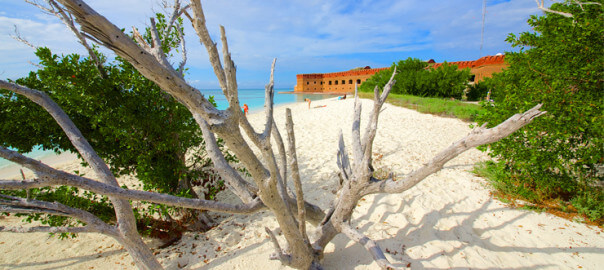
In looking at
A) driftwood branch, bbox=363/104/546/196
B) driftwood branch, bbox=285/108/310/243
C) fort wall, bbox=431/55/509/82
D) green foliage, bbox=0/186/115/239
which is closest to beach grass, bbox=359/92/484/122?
driftwood branch, bbox=363/104/546/196

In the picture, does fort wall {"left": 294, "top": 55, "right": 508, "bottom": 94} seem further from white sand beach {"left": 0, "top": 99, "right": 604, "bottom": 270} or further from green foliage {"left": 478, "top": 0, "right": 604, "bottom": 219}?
white sand beach {"left": 0, "top": 99, "right": 604, "bottom": 270}

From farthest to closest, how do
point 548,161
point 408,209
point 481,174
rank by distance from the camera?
point 481,174 → point 408,209 → point 548,161

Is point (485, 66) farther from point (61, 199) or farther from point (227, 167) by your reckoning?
point (61, 199)

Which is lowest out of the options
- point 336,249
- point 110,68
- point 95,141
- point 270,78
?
point 336,249

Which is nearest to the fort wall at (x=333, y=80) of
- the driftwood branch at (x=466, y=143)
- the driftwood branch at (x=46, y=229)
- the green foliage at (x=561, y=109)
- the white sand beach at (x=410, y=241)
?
the green foliage at (x=561, y=109)

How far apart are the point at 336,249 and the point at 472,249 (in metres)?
1.62

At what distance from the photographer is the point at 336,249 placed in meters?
3.05

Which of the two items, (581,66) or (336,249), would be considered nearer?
(336,249)

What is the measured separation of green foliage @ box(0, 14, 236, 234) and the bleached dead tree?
0.76m

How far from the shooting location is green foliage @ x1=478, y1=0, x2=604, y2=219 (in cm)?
330

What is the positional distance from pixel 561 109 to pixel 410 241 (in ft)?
9.38

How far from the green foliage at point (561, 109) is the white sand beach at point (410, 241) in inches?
23.4

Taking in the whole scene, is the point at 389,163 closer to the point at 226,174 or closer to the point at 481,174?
the point at 481,174

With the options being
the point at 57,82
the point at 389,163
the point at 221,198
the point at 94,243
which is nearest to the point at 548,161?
the point at 389,163
